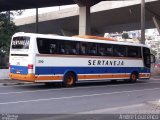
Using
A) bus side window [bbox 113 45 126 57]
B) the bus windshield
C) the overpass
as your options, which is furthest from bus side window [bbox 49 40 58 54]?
the overpass

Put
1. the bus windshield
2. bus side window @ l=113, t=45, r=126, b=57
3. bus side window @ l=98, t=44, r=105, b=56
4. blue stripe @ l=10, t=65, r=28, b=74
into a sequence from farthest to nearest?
bus side window @ l=113, t=45, r=126, b=57 < bus side window @ l=98, t=44, r=105, b=56 < the bus windshield < blue stripe @ l=10, t=65, r=28, b=74

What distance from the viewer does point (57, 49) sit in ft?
72.6

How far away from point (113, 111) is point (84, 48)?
11.8m

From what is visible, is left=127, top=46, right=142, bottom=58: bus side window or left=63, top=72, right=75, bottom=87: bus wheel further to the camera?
left=127, top=46, right=142, bottom=58: bus side window

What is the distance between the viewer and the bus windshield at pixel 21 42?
69.4ft

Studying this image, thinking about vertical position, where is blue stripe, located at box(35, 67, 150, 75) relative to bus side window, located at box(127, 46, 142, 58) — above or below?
below

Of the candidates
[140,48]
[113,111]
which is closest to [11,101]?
[113,111]

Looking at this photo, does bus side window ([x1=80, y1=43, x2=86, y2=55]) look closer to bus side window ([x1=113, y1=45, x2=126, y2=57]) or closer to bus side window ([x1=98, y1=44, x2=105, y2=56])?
bus side window ([x1=98, y1=44, x2=105, y2=56])

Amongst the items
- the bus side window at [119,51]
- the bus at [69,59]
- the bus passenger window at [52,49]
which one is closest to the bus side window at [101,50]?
the bus at [69,59]

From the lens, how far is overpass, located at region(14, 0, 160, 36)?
5543cm

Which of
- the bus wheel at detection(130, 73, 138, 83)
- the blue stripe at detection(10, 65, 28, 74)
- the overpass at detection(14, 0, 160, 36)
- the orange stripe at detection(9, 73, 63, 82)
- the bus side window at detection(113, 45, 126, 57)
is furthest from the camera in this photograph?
the overpass at detection(14, 0, 160, 36)

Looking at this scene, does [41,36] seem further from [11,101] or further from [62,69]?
[11,101]

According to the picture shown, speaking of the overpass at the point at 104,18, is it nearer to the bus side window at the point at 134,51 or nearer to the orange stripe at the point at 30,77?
the bus side window at the point at 134,51

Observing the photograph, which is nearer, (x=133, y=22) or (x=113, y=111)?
(x=113, y=111)
